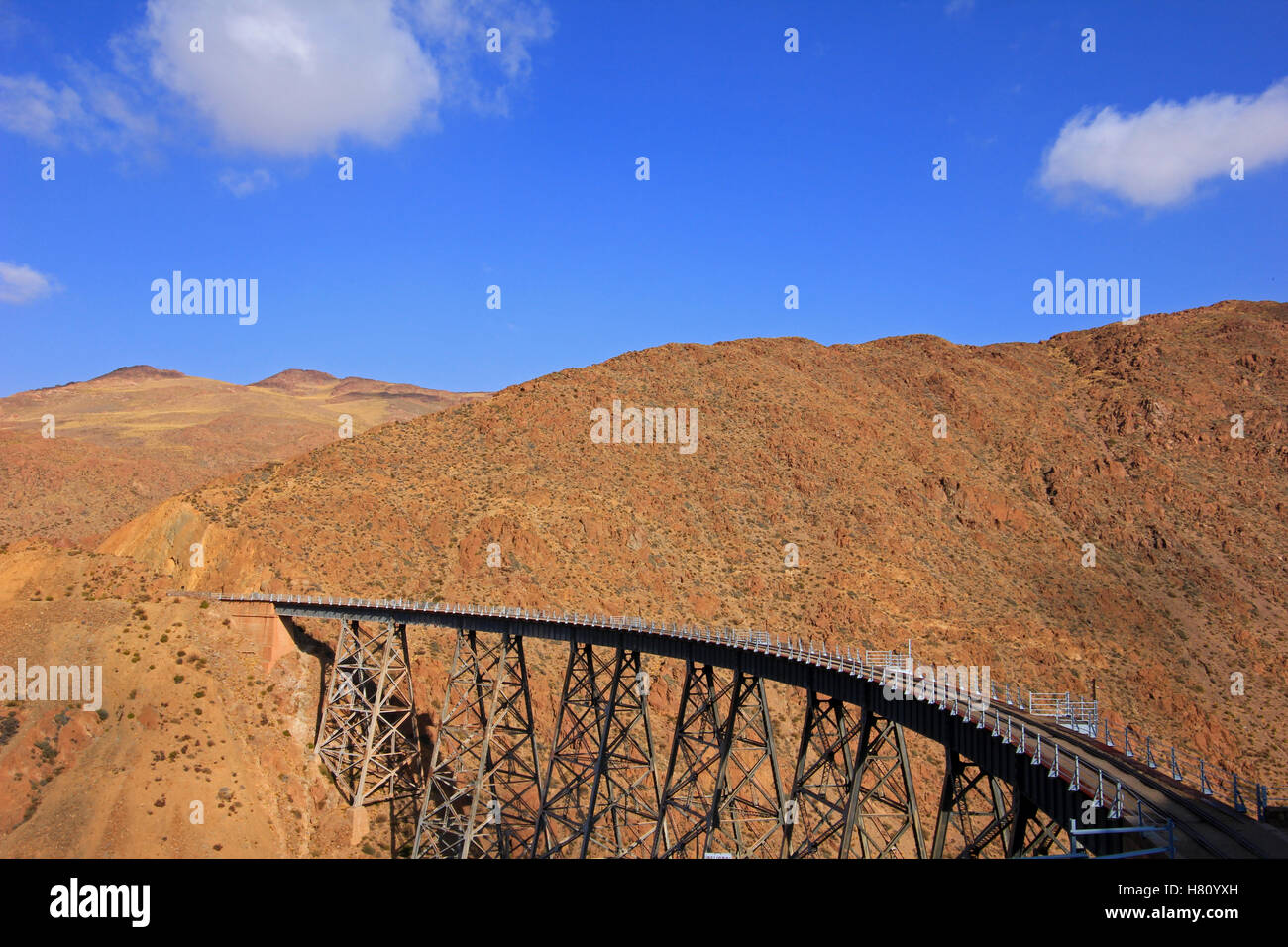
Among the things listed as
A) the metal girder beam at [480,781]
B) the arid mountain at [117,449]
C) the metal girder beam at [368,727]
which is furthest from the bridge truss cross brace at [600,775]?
the arid mountain at [117,449]

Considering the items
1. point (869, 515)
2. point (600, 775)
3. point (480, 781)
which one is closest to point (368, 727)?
point (480, 781)

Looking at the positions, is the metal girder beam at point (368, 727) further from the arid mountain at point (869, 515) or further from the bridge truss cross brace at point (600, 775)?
the arid mountain at point (869, 515)

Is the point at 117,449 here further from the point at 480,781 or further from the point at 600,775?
the point at 600,775

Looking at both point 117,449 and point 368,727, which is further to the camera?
point 117,449

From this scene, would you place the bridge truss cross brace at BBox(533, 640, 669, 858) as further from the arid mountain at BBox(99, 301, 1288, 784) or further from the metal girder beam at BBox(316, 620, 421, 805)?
the arid mountain at BBox(99, 301, 1288, 784)
